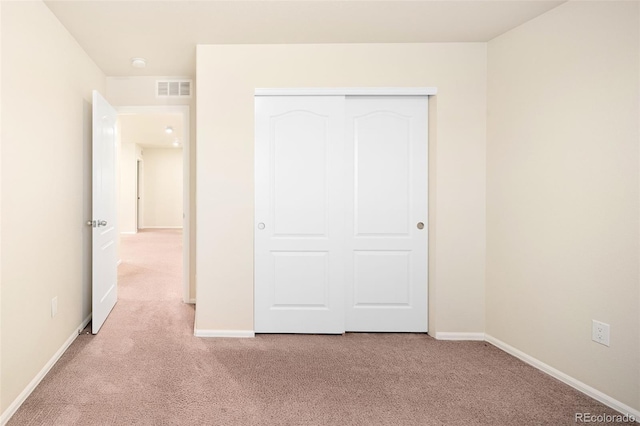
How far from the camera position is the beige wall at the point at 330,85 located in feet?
9.30

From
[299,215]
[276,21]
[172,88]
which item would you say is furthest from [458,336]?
[172,88]

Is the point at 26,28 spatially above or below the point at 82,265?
above

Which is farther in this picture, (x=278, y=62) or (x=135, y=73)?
(x=135, y=73)

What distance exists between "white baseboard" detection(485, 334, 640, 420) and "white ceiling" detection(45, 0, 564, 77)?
2398 mm

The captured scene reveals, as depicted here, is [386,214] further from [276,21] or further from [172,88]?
[172,88]

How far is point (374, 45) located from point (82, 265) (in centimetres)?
305

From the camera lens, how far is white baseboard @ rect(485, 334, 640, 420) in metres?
1.93

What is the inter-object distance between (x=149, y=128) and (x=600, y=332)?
26.6ft

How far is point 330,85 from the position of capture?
2859 mm

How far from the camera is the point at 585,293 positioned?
2129 mm

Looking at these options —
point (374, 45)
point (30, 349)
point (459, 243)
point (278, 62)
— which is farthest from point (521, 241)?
point (30, 349)

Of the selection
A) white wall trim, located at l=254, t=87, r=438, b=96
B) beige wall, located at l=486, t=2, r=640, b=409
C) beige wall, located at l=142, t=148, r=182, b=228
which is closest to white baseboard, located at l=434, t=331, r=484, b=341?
beige wall, located at l=486, t=2, r=640, b=409

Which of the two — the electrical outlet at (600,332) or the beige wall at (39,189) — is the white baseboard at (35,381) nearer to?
the beige wall at (39,189)

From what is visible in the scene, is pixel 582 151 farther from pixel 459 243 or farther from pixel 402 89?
pixel 402 89
